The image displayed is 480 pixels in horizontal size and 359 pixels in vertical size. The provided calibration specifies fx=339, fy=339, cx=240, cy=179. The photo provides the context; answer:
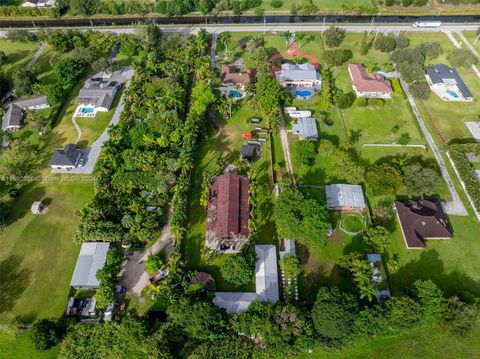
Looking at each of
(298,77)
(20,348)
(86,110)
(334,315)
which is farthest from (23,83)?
(334,315)

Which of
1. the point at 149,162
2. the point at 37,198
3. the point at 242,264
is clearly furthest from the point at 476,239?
the point at 37,198

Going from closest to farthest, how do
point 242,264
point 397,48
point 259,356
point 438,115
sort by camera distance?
1. point 259,356
2. point 242,264
3. point 438,115
4. point 397,48

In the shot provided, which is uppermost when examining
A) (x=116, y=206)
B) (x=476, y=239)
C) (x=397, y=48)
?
(x=397, y=48)

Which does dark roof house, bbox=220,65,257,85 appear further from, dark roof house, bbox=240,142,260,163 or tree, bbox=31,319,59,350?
tree, bbox=31,319,59,350

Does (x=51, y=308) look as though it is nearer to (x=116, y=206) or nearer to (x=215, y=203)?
(x=116, y=206)

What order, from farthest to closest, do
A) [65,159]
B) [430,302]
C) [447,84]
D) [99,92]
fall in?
1. [447,84]
2. [99,92]
3. [65,159]
4. [430,302]

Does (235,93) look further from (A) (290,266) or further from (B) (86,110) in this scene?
(A) (290,266)

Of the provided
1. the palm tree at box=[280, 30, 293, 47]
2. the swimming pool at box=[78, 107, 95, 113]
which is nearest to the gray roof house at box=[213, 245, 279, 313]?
the swimming pool at box=[78, 107, 95, 113]
